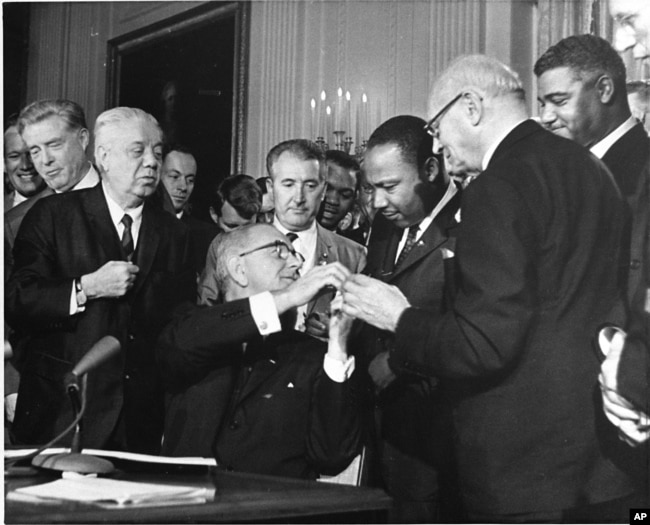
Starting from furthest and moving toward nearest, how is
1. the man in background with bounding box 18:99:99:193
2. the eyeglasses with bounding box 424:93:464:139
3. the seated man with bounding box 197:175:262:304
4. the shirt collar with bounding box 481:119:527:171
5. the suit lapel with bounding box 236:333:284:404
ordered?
the man in background with bounding box 18:99:99:193 < the seated man with bounding box 197:175:262:304 < the suit lapel with bounding box 236:333:284:404 < the eyeglasses with bounding box 424:93:464:139 < the shirt collar with bounding box 481:119:527:171

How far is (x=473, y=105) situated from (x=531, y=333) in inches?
29.1

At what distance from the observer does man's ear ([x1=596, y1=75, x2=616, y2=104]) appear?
9.50 ft

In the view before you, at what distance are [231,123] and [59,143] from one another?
0.69 meters

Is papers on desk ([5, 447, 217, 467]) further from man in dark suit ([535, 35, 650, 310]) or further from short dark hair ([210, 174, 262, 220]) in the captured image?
man in dark suit ([535, 35, 650, 310])

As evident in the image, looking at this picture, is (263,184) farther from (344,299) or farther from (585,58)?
(585,58)

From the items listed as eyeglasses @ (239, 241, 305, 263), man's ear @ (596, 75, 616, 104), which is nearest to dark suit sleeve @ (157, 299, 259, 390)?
eyeglasses @ (239, 241, 305, 263)

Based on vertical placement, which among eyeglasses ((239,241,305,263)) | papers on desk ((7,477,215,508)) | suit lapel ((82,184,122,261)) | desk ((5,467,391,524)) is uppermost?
suit lapel ((82,184,122,261))

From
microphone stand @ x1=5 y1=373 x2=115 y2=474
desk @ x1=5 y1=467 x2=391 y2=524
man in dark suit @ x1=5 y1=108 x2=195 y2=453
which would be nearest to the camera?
desk @ x1=5 y1=467 x2=391 y2=524

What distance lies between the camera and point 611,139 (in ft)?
9.32

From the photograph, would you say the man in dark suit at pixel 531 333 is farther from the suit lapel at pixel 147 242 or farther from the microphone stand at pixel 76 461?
the suit lapel at pixel 147 242

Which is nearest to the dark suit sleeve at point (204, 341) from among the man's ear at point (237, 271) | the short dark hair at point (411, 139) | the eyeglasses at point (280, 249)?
the man's ear at point (237, 271)

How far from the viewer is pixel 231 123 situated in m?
3.53

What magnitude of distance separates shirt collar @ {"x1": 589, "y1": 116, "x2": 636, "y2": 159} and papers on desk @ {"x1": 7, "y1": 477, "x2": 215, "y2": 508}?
1.61 metres

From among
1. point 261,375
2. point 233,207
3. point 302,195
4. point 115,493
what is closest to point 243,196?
point 233,207
